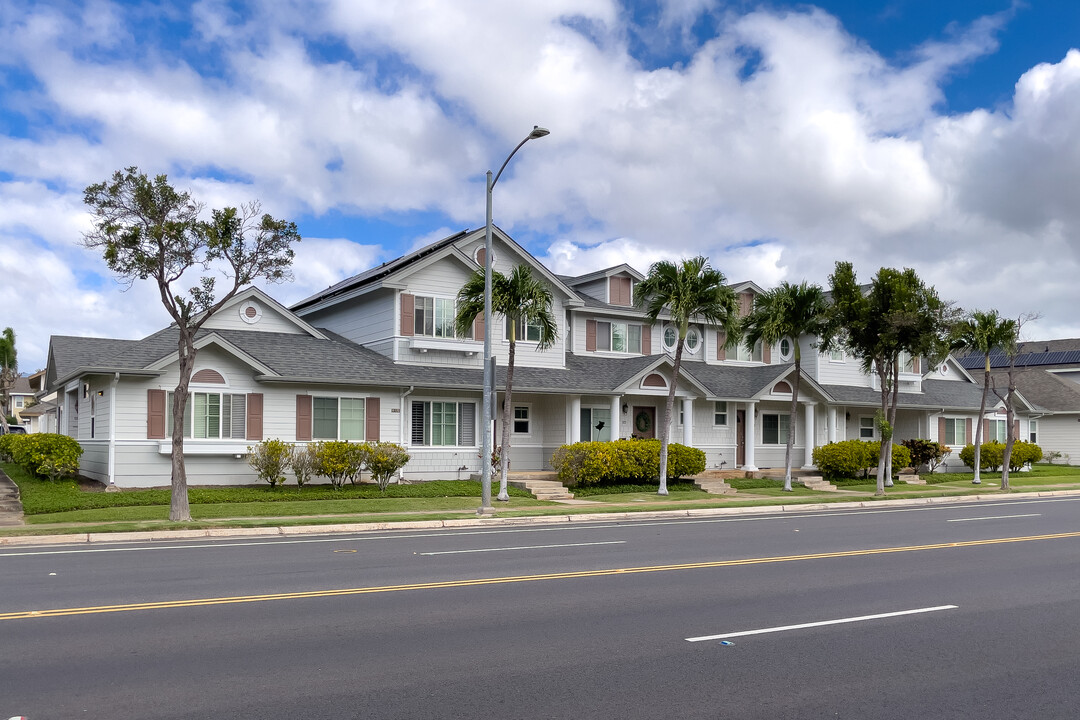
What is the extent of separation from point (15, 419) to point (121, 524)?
3645 inches

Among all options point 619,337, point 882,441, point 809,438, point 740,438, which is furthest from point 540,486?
point 809,438

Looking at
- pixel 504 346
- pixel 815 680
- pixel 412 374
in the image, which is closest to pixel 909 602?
pixel 815 680

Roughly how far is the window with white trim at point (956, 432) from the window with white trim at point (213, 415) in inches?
1272

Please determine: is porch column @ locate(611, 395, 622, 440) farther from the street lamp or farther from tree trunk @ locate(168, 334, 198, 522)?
tree trunk @ locate(168, 334, 198, 522)

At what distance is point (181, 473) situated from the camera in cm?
2020

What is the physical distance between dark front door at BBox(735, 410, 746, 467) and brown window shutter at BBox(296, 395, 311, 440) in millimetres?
17850

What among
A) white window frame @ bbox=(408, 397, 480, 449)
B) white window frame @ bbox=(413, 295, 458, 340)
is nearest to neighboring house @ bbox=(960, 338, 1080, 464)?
white window frame @ bbox=(408, 397, 480, 449)

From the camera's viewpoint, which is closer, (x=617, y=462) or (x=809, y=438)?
(x=617, y=462)

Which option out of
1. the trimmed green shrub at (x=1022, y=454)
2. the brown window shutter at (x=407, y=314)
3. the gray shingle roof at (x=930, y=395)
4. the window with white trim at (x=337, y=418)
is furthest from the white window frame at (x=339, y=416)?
the trimmed green shrub at (x=1022, y=454)

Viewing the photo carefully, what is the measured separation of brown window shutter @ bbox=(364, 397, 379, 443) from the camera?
1163 inches

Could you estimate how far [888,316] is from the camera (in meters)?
32.1

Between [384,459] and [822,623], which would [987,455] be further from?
[822,623]

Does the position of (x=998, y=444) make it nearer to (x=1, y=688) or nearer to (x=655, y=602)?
(x=655, y=602)

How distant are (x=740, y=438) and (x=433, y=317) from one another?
14.5 meters
